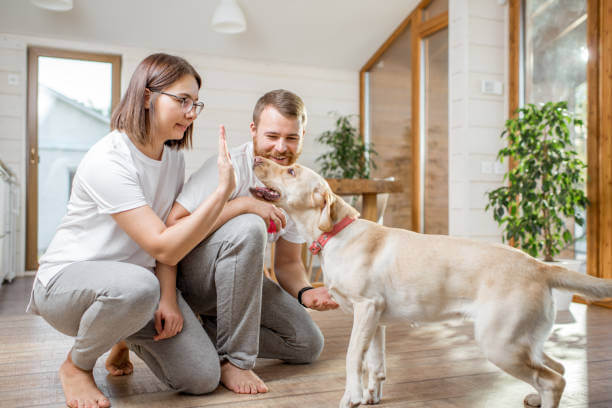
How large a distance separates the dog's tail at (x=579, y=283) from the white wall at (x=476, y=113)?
9.69 feet

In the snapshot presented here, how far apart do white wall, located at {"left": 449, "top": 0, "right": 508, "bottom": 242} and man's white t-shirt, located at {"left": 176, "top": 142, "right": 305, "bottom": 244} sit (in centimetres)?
267

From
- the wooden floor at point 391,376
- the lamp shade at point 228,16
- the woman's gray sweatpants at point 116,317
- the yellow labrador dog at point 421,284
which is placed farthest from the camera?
the lamp shade at point 228,16

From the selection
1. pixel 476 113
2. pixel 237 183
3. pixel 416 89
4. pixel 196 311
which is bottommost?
pixel 196 311

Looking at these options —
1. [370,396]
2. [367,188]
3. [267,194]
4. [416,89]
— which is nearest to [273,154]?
[267,194]

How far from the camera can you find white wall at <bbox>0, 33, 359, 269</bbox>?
486 cm

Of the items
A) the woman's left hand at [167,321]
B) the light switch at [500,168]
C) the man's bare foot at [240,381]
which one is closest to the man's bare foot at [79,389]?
the woman's left hand at [167,321]

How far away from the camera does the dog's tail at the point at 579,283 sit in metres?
1.32

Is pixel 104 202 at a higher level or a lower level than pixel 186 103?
lower

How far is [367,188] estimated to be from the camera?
12.2 ft

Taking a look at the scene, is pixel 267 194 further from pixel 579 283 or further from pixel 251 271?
pixel 579 283

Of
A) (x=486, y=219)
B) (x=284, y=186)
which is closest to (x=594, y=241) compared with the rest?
(x=486, y=219)

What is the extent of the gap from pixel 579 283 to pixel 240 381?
108 centimetres

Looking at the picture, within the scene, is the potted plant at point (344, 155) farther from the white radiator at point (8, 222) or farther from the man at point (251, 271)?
the man at point (251, 271)

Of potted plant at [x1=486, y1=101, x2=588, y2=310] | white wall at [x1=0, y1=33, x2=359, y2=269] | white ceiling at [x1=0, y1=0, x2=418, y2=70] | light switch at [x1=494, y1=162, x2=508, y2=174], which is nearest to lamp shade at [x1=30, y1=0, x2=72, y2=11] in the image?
white ceiling at [x1=0, y1=0, x2=418, y2=70]
